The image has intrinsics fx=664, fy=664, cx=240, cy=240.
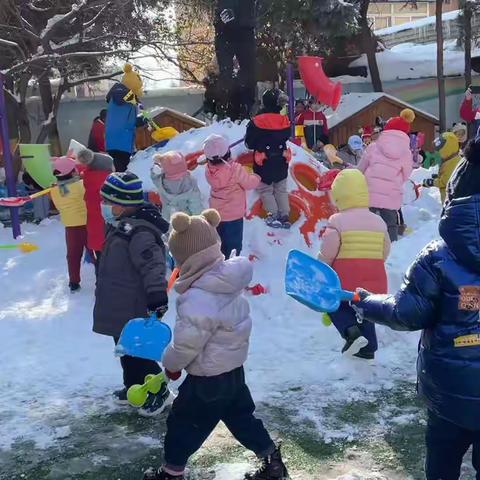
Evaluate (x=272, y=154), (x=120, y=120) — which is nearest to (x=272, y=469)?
(x=272, y=154)

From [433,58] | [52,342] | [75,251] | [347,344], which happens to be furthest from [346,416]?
[433,58]

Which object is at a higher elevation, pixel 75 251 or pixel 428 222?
pixel 75 251

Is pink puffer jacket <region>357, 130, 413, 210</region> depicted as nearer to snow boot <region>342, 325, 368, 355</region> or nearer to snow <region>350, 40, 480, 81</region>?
snow boot <region>342, 325, 368, 355</region>

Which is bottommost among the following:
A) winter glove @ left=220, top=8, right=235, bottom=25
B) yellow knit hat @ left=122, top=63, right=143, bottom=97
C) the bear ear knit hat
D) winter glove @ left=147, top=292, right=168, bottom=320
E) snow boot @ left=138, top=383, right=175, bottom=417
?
snow boot @ left=138, top=383, right=175, bottom=417

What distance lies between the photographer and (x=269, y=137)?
261 inches

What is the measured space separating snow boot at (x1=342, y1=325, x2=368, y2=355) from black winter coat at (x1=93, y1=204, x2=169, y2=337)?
4.37 ft

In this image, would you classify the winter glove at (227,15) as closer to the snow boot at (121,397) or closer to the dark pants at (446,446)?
the snow boot at (121,397)

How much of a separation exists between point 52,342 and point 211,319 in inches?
96.6

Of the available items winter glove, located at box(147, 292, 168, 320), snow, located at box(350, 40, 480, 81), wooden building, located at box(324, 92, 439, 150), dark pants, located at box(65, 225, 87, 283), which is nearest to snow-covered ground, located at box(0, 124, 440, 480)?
dark pants, located at box(65, 225, 87, 283)

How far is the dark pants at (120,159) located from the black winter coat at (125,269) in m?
4.06

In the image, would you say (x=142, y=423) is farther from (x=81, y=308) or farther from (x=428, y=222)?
(x=428, y=222)

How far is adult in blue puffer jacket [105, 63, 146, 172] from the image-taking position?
7.38 metres

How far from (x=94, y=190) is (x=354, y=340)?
9.24ft

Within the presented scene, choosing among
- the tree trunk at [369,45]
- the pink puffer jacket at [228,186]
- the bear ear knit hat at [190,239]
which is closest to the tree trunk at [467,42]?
the tree trunk at [369,45]
